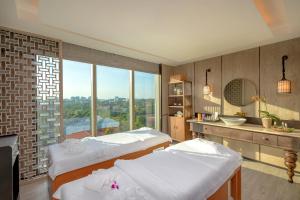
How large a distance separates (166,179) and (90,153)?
1.27m

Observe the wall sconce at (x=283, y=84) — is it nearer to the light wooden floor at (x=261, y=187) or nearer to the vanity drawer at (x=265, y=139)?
the vanity drawer at (x=265, y=139)

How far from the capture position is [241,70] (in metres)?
3.55

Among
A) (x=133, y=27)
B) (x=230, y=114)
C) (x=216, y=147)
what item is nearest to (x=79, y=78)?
(x=133, y=27)

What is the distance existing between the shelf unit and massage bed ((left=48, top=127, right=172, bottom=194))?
1.64m

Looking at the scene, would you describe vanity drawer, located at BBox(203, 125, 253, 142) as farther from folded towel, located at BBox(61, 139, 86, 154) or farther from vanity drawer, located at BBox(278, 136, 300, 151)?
folded towel, located at BBox(61, 139, 86, 154)

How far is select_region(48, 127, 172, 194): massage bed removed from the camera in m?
1.89

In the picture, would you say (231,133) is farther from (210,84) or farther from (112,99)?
(112,99)

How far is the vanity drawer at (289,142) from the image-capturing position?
2.35 m

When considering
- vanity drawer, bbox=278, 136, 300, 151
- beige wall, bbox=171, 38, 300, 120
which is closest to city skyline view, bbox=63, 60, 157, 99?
beige wall, bbox=171, 38, 300, 120

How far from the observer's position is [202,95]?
4301mm

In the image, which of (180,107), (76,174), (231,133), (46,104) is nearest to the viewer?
(76,174)

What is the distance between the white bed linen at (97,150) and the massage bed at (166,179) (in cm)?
63

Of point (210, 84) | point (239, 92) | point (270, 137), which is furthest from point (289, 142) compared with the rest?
point (210, 84)

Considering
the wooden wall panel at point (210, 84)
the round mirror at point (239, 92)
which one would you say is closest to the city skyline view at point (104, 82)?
the wooden wall panel at point (210, 84)
